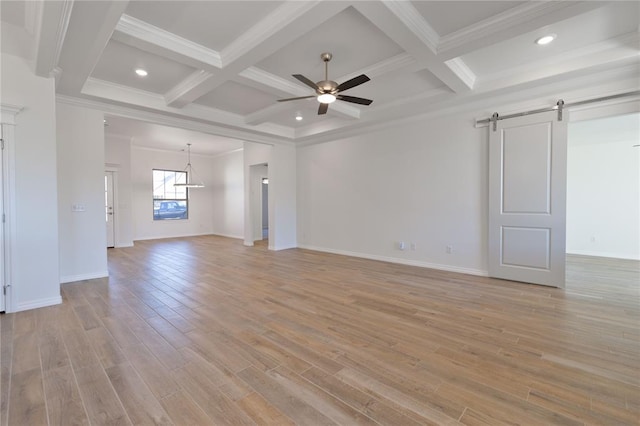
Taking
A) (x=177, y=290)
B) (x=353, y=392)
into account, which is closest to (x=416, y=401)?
(x=353, y=392)

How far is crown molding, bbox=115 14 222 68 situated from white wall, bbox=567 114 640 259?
653 centimetres

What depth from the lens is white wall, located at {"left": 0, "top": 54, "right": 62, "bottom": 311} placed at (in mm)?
3123

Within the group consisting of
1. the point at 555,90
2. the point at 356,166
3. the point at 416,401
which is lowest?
the point at 416,401

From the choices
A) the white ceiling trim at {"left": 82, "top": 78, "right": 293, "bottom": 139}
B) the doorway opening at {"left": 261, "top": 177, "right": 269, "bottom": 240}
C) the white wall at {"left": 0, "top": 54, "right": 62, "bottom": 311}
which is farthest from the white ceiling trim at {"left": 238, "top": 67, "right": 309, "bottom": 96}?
the doorway opening at {"left": 261, "top": 177, "right": 269, "bottom": 240}

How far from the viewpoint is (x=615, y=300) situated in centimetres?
343

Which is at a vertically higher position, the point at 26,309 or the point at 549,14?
the point at 549,14

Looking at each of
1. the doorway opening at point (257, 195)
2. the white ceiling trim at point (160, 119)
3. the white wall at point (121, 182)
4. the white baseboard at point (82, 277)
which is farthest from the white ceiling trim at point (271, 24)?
the white wall at point (121, 182)

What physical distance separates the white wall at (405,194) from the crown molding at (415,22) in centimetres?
206

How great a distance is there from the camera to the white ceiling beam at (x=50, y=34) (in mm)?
2207

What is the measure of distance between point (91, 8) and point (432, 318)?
4148mm

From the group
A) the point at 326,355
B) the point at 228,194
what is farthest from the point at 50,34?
the point at 228,194

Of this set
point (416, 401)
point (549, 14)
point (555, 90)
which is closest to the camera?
point (416, 401)

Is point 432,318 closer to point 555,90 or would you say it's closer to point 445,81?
point 445,81

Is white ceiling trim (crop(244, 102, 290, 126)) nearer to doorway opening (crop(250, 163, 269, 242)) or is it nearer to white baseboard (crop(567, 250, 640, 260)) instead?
doorway opening (crop(250, 163, 269, 242))
